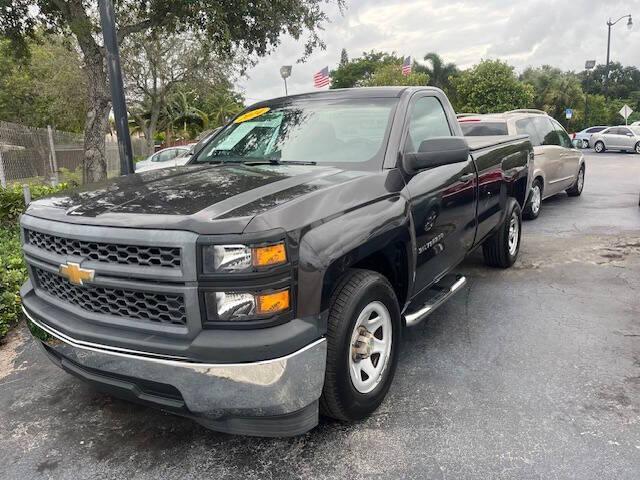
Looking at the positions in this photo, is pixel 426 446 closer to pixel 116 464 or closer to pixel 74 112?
pixel 116 464

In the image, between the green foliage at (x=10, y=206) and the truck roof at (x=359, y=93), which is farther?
the green foliage at (x=10, y=206)

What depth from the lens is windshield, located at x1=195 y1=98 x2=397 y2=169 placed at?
352 cm

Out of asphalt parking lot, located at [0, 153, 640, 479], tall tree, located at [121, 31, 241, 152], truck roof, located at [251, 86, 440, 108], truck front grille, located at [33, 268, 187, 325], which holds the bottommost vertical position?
asphalt parking lot, located at [0, 153, 640, 479]

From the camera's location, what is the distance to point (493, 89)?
3328cm

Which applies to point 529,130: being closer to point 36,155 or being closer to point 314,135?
point 314,135

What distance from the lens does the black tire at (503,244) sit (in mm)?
5522

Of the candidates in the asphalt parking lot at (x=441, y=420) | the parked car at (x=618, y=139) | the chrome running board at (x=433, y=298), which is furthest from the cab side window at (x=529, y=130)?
the parked car at (x=618, y=139)

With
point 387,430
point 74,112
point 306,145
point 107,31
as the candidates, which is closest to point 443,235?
point 306,145

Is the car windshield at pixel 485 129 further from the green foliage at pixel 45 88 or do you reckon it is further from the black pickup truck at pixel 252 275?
the green foliage at pixel 45 88

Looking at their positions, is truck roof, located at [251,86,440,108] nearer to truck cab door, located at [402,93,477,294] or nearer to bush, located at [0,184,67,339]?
truck cab door, located at [402,93,477,294]

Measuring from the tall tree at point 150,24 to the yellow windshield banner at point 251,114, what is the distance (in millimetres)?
5075

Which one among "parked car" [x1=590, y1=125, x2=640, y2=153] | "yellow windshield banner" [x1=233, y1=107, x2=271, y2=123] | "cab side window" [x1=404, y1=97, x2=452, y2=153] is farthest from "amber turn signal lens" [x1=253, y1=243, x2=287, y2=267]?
"parked car" [x1=590, y1=125, x2=640, y2=153]

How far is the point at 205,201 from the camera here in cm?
255

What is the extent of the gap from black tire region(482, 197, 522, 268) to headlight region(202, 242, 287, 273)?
3816mm
